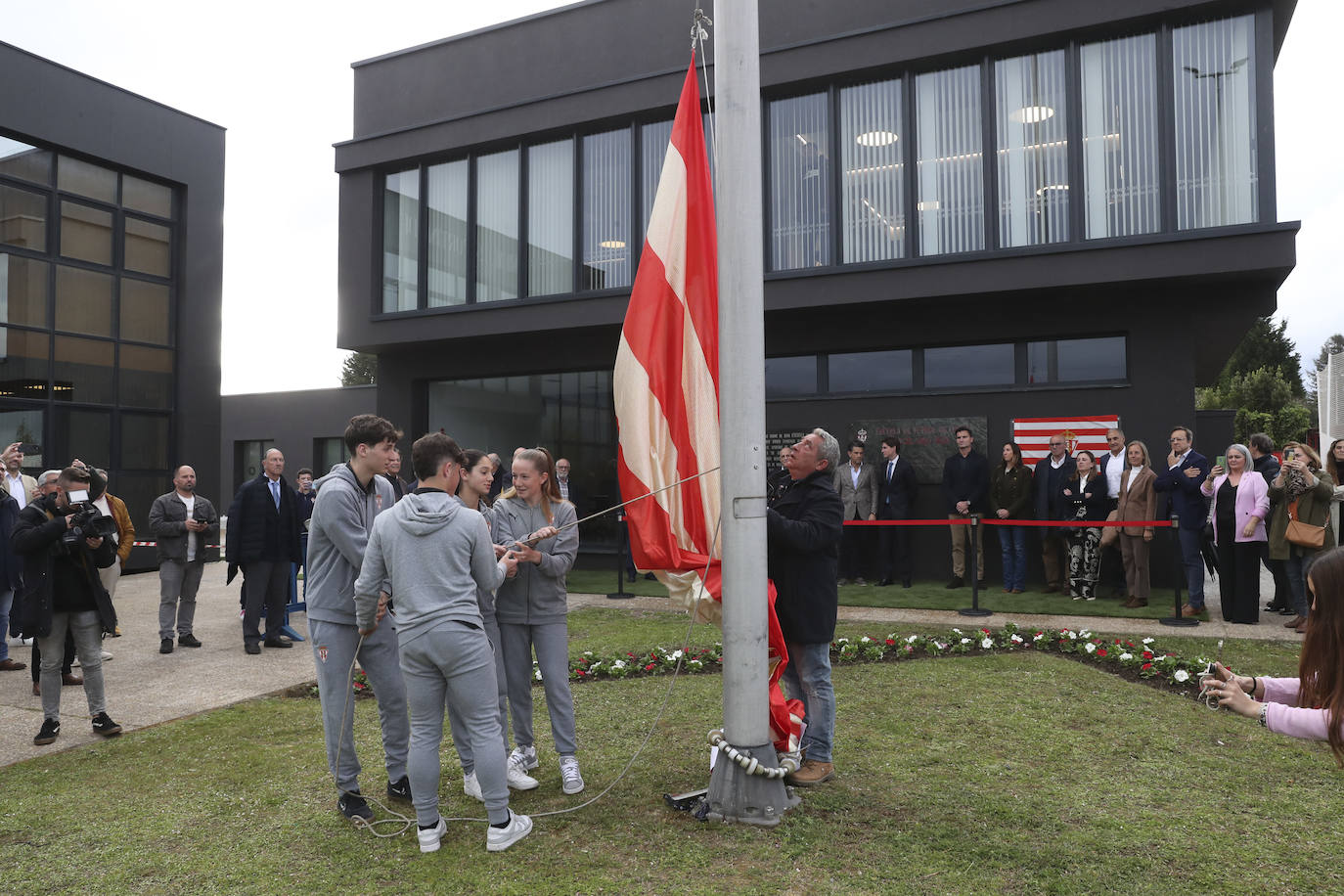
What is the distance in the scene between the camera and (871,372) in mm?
13430

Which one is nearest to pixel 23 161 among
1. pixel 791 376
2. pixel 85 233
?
pixel 85 233

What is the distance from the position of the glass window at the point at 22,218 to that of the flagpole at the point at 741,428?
53.4 ft

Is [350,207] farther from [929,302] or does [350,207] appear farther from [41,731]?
[41,731]

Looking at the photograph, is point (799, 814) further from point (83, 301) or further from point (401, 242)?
point (83, 301)

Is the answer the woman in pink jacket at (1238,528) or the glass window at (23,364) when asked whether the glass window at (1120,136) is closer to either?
the woman in pink jacket at (1238,528)

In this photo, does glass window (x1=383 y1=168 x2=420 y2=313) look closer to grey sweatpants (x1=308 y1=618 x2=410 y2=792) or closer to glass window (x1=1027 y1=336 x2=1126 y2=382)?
glass window (x1=1027 y1=336 x2=1126 y2=382)

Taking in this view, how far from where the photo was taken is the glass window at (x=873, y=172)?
12.9 meters

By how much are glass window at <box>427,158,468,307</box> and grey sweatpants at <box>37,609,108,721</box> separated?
10499 millimetres

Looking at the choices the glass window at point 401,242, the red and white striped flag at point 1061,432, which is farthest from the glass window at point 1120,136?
the glass window at point 401,242

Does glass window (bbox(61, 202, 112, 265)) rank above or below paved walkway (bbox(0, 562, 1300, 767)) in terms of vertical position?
above

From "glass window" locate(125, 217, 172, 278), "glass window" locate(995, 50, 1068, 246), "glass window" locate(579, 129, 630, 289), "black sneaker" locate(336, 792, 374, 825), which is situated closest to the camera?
"black sneaker" locate(336, 792, 374, 825)

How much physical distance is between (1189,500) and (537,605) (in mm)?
8488

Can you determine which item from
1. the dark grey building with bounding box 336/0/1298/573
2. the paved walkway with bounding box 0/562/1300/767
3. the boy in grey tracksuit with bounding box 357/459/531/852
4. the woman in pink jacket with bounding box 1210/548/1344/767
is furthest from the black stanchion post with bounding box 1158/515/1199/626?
the boy in grey tracksuit with bounding box 357/459/531/852

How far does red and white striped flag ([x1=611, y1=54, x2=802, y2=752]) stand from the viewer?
4.89 m
